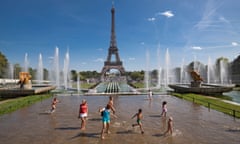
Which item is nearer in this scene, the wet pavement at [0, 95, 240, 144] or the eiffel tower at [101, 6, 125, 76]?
the wet pavement at [0, 95, 240, 144]

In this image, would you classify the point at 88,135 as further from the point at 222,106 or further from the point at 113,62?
the point at 113,62

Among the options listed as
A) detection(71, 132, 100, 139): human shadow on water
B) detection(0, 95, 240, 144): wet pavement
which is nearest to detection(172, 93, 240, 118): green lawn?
detection(0, 95, 240, 144): wet pavement

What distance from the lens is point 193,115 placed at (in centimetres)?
1496

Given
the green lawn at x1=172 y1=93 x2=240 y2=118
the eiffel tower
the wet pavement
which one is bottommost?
the wet pavement

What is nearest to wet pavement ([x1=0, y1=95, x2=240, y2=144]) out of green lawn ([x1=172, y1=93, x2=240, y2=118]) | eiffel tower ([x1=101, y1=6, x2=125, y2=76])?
green lawn ([x1=172, y1=93, x2=240, y2=118])

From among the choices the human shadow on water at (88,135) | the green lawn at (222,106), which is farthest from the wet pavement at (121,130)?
the green lawn at (222,106)

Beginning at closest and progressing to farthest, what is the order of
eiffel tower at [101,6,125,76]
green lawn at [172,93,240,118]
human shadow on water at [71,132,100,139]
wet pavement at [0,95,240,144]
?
wet pavement at [0,95,240,144] → human shadow on water at [71,132,100,139] → green lawn at [172,93,240,118] → eiffel tower at [101,6,125,76]

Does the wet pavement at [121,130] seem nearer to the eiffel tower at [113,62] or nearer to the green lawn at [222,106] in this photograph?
the green lawn at [222,106]

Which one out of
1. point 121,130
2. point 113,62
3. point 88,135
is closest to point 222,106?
point 121,130

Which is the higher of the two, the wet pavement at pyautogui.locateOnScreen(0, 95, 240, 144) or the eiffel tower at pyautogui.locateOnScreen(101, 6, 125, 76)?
the eiffel tower at pyautogui.locateOnScreen(101, 6, 125, 76)

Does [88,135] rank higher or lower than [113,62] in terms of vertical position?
lower

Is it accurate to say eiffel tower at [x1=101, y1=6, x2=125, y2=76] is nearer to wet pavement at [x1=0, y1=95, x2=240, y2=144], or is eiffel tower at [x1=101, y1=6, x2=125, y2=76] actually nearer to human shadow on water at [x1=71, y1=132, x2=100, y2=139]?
wet pavement at [x1=0, y1=95, x2=240, y2=144]

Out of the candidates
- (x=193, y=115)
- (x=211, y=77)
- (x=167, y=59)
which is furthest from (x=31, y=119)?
(x=211, y=77)

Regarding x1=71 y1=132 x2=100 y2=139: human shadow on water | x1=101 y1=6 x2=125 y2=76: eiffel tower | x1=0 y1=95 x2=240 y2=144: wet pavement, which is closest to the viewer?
x1=0 y1=95 x2=240 y2=144: wet pavement
